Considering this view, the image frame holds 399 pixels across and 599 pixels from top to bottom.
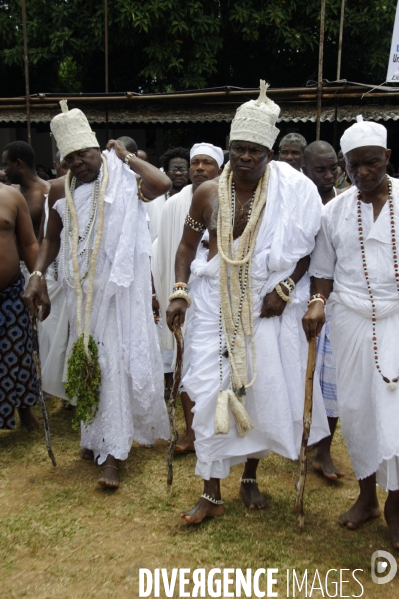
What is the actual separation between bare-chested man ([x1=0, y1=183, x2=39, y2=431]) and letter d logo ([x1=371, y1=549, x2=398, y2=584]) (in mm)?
2895

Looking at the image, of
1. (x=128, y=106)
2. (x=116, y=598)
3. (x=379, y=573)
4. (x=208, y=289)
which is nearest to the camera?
(x=116, y=598)

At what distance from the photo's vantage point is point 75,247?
400cm

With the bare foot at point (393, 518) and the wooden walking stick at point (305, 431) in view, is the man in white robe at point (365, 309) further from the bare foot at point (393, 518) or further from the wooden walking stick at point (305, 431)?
the wooden walking stick at point (305, 431)

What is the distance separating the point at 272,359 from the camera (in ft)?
11.2

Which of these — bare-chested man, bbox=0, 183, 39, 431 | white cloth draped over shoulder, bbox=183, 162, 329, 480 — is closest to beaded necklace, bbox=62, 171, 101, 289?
bare-chested man, bbox=0, 183, 39, 431

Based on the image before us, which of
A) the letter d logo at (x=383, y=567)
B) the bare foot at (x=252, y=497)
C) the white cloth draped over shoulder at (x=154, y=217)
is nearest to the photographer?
the letter d logo at (x=383, y=567)

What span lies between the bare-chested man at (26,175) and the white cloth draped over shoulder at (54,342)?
0.29 meters

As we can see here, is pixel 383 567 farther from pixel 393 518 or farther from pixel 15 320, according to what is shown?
pixel 15 320

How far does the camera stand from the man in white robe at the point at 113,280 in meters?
3.97

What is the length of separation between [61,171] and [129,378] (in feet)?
10.8

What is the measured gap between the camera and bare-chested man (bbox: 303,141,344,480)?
408 centimetres

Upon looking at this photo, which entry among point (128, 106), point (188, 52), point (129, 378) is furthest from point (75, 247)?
point (188, 52)

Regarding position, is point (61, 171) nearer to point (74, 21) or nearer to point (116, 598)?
point (116, 598)

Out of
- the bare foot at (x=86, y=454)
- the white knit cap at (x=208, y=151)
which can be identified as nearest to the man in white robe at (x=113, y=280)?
the bare foot at (x=86, y=454)
